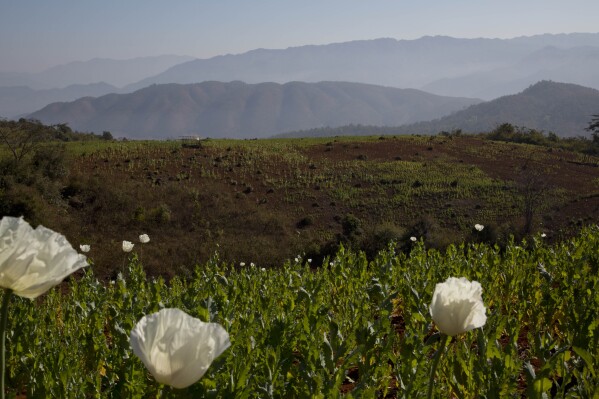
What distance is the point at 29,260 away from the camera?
1394 mm

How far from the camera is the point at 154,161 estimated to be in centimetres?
4512

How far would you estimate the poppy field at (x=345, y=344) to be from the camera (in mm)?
2578

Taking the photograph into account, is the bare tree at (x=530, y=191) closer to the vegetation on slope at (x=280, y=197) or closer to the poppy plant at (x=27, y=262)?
the vegetation on slope at (x=280, y=197)

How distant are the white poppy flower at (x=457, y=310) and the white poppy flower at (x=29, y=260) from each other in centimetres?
127

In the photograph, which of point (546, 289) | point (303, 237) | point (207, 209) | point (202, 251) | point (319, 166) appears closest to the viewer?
point (546, 289)

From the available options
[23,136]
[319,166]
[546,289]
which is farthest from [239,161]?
[546,289]

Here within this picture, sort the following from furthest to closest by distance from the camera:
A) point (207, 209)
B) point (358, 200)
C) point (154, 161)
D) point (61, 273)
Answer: point (154, 161) → point (358, 200) → point (207, 209) → point (61, 273)

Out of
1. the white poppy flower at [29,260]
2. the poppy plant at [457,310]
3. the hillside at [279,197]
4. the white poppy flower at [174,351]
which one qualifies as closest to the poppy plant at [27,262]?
the white poppy flower at [29,260]

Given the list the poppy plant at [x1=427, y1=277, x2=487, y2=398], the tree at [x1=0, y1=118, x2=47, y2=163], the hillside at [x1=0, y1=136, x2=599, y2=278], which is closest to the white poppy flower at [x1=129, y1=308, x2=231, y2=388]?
the poppy plant at [x1=427, y1=277, x2=487, y2=398]

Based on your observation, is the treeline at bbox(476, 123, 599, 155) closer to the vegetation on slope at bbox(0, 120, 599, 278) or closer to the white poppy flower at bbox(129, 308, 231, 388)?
the vegetation on slope at bbox(0, 120, 599, 278)

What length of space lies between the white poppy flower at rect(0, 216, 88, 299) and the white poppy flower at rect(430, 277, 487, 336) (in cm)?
127

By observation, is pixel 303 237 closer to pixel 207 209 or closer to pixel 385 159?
pixel 207 209

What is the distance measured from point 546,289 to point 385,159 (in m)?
47.6

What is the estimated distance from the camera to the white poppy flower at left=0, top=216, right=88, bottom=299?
4.56 feet
